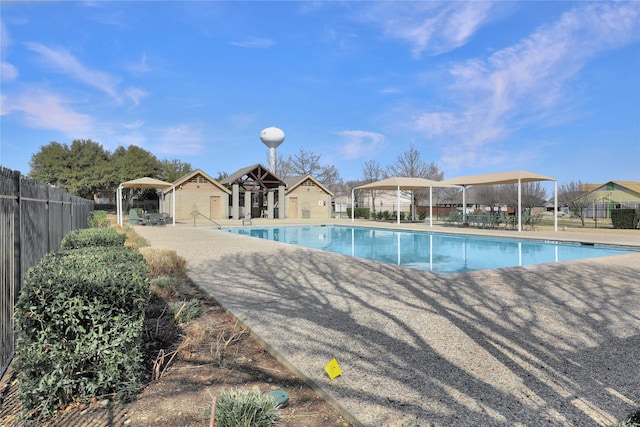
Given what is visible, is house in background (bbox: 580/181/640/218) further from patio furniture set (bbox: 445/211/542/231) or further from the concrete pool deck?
the concrete pool deck

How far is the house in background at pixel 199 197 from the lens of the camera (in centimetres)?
3120

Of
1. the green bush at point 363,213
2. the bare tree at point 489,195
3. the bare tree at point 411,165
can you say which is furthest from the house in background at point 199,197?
the bare tree at point 489,195

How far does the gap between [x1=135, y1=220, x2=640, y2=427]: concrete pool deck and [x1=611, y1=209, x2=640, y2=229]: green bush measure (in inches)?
644

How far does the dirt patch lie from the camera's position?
2.34 m

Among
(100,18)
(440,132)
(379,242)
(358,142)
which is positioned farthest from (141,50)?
(358,142)

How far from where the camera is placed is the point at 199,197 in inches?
1253

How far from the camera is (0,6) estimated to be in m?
10.1

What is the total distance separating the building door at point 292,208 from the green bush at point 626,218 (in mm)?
24877

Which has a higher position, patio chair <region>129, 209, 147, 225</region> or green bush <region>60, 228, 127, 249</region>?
patio chair <region>129, 209, 147, 225</region>

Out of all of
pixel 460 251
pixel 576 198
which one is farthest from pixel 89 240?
pixel 576 198

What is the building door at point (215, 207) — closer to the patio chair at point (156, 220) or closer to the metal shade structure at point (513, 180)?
the patio chair at point (156, 220)

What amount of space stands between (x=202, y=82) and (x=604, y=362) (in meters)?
21.3

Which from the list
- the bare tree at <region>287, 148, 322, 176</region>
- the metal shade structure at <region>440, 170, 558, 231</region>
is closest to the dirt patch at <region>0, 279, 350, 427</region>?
the metal shade structure at <region>440, 170, 558, 231</region>

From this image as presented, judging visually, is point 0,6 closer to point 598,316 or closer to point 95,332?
point 95,332
